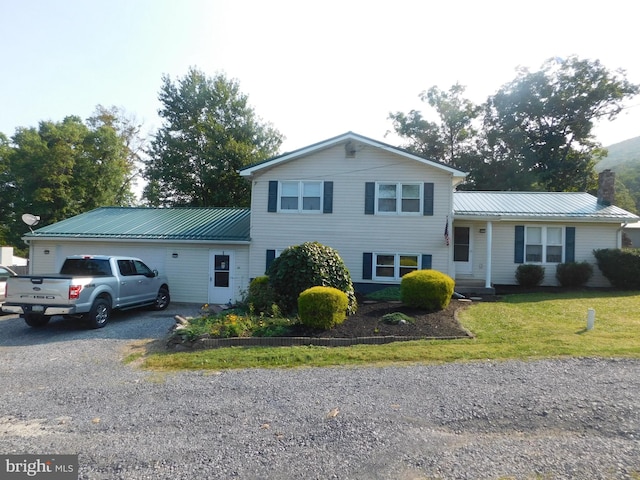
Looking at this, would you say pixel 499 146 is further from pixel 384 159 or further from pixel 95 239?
pixel 95 239

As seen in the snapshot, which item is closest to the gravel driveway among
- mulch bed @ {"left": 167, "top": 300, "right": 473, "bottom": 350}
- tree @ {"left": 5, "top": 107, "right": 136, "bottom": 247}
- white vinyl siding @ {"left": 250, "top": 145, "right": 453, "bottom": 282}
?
mulch bed @ {"left": 167, "top": 300, "right": 473, "bottom": 350}

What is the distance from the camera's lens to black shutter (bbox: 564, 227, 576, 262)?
51.2 ft

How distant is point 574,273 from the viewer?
1506 cm

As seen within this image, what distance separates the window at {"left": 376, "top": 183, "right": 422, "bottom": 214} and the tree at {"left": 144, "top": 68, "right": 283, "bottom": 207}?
16.5 m

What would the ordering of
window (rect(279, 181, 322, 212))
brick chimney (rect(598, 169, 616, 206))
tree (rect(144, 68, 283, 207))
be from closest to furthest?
1. window (rect(279, 181, 322, 212))
2. brick chimney (rect(598, 169, 616, 206))
3. tree (rect(144, 68, 283, 207))

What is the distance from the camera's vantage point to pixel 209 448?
3.78m

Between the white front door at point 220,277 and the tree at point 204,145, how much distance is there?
1468 centimetres

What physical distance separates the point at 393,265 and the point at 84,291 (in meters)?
9.78

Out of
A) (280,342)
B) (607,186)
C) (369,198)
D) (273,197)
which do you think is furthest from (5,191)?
(607,186)

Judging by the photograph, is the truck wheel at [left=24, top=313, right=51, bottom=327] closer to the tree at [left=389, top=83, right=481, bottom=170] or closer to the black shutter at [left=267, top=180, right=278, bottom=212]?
the black shutter at [left=267, top=180, right=278, bottom=212]

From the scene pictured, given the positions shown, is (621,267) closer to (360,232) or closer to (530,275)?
(530,275)

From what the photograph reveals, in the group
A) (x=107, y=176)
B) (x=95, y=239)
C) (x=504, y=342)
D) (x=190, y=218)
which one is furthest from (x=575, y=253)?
(x=107, y=176)

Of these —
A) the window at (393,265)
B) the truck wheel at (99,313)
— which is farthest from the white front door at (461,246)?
the truck wheel at (99,313)

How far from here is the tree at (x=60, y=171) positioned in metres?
29.8
